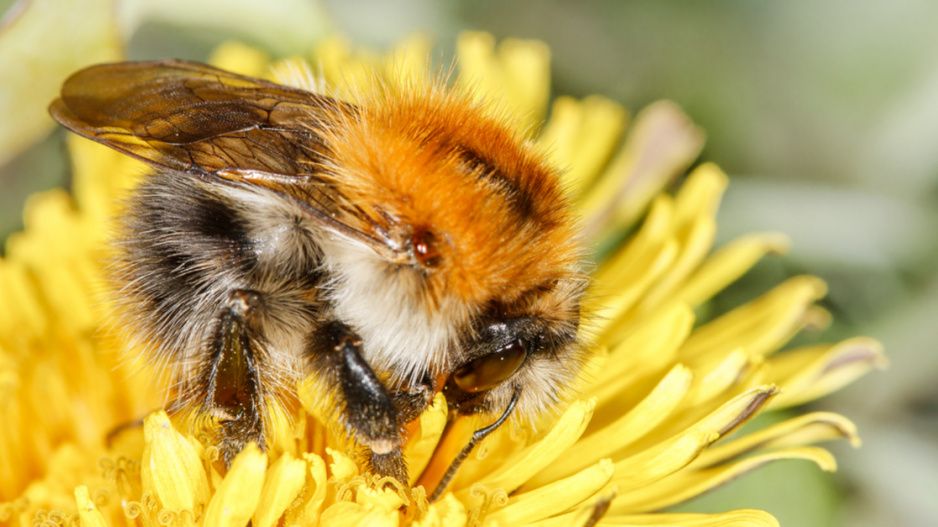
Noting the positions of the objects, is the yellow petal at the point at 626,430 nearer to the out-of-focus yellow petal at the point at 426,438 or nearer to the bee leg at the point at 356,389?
the out-of-focus yellow petal at the point at 426,438

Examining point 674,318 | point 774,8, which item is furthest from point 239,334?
point 774,8

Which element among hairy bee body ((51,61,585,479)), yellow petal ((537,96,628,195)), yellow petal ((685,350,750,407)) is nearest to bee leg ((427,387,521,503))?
hairy bee body ((51,61,585,479))

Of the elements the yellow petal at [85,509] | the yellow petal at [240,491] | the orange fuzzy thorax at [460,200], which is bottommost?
the yellow petal at [85,509]

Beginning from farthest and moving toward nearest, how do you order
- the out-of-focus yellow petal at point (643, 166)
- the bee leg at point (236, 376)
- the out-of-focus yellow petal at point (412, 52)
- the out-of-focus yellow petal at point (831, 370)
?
the out-of-focus yellow petal at point (412, 52) < the out-of-focus yellow petal at point (643, 166) < the out-of-focus yellow petal at point (831, 370) < the bee leg at point (236, 376)

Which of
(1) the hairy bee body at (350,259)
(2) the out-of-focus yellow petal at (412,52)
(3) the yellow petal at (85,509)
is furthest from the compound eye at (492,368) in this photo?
(2) the out-of-focus yellow petal at (412,52)

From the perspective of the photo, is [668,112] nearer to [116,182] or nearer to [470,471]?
[470,471]
